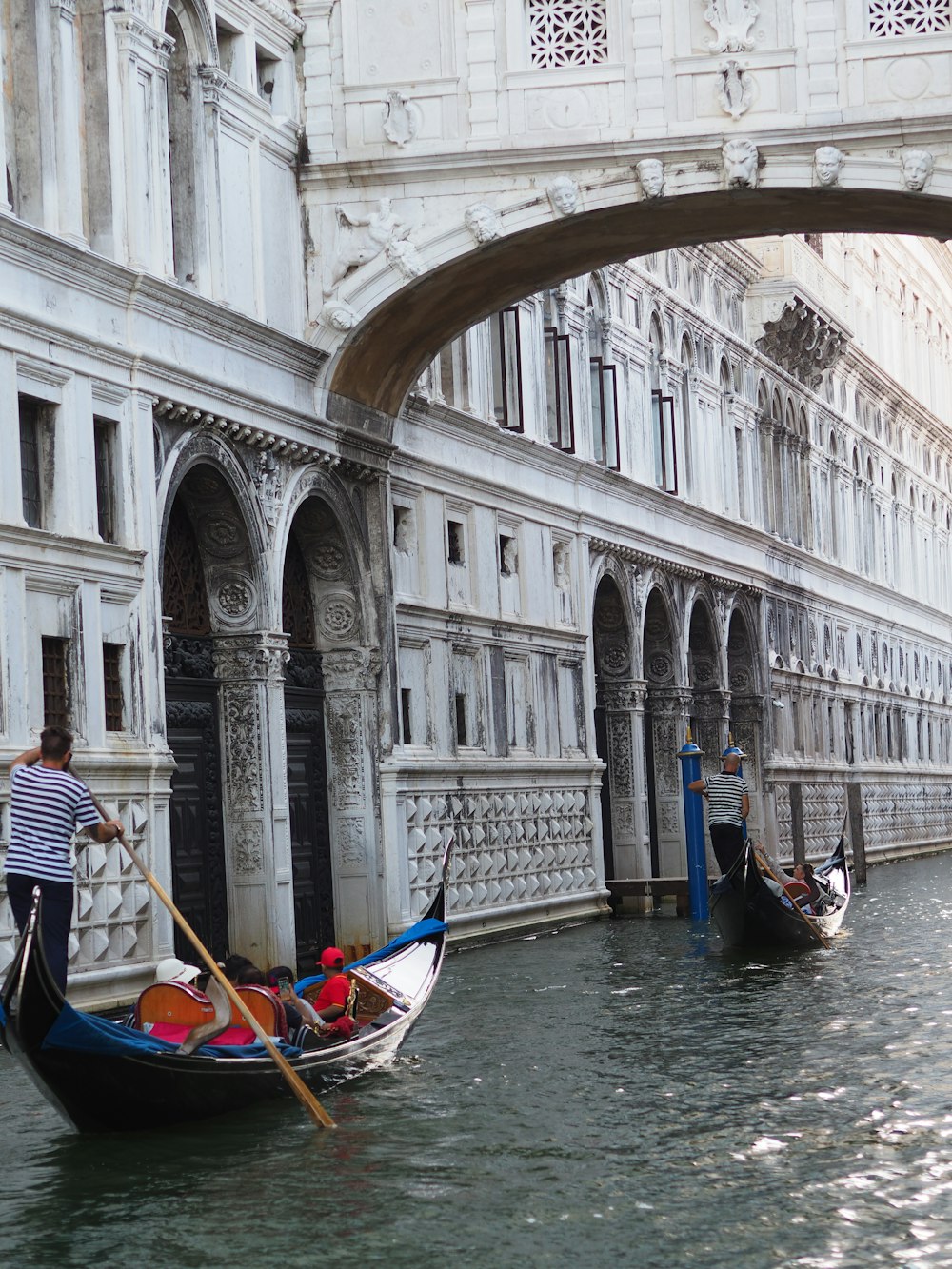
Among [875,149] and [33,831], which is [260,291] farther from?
[33,831]

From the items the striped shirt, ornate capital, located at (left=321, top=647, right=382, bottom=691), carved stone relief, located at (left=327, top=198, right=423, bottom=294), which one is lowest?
the striped shirt

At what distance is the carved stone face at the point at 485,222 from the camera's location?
587 inches

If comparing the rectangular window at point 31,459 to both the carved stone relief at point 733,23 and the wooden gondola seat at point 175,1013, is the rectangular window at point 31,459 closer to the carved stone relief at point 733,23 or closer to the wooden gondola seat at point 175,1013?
the wooden gondola seat at point 175,1013

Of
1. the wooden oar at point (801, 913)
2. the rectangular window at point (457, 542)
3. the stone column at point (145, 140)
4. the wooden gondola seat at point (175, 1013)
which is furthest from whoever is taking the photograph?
the rectangular window at point (457, 542)

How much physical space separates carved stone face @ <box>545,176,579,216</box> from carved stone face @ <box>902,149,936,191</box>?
2122 millimetres

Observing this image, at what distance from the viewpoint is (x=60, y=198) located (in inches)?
483

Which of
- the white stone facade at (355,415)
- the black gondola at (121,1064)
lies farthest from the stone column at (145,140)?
the black gondola at (121,1064)

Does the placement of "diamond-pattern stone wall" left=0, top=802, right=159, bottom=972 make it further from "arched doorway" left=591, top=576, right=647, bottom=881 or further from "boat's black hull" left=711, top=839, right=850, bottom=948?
"arched doorway" left=591, top=576, right=647, bottom=881

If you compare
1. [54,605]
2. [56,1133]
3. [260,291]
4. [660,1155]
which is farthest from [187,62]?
[660,1155]

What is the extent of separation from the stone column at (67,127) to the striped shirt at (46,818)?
14.4 ft

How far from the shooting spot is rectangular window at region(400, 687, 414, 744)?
653 inches

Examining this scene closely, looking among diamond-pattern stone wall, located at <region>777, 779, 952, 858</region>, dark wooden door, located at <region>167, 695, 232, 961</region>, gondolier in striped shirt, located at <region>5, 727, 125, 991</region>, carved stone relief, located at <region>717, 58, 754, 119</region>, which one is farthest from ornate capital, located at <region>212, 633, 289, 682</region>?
diamond-pattern stone wall, located at <region>777, 779, 952, 858</region>

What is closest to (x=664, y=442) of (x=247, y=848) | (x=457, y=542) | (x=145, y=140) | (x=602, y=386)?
(x=602, y=386)

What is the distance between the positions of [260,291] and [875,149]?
13.2 ft
